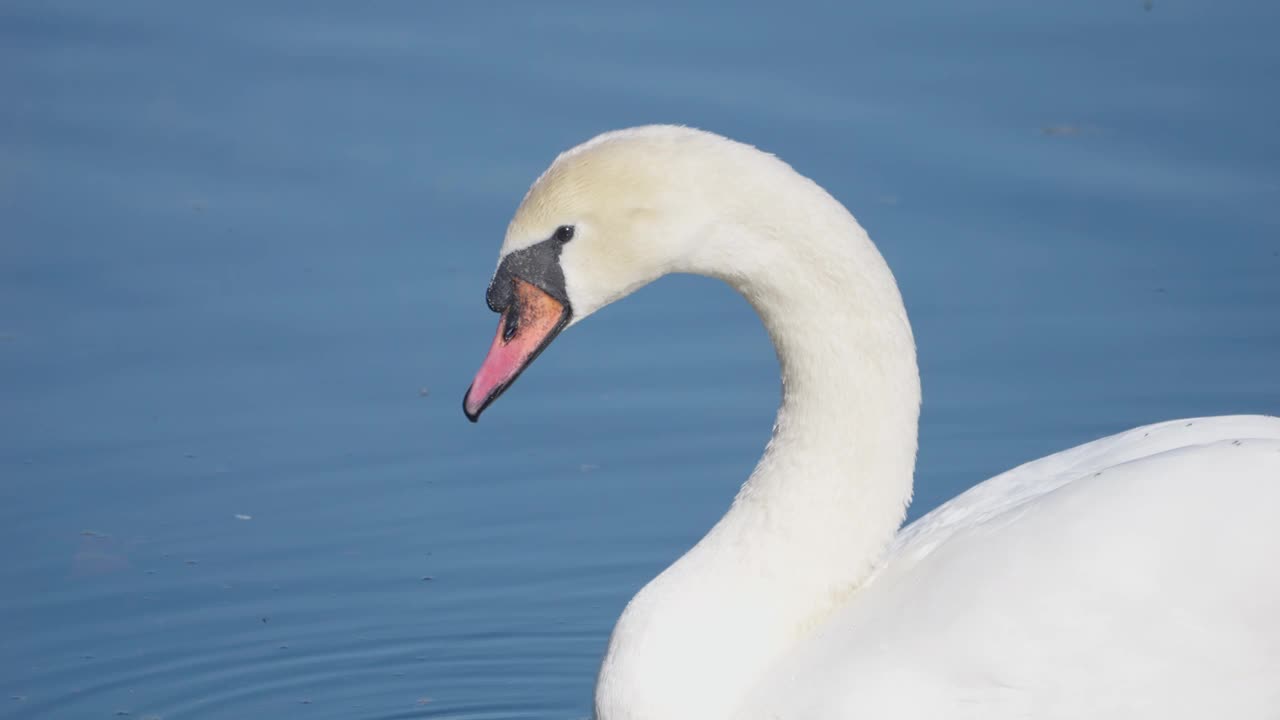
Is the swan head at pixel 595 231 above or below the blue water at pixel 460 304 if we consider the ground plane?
above

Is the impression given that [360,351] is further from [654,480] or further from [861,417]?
[861,417]

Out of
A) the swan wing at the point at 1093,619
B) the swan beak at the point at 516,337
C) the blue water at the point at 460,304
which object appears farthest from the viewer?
the blue water at the point at 460,304

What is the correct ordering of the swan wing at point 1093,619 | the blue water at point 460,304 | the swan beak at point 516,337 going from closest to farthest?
the swan wing at point 1093,619
the swan beak at point 516,337
the blue water at point 460,304

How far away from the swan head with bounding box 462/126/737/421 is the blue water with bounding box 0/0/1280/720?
150 centimetres

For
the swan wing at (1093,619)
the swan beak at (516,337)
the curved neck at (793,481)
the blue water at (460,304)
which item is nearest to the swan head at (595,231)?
the swan beak at (516,337)

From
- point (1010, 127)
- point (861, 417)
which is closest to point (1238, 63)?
point (1010, 127)

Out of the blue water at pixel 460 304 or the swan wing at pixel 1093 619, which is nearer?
the swan wing at pixel 1093 619

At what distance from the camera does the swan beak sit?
14.5 ft

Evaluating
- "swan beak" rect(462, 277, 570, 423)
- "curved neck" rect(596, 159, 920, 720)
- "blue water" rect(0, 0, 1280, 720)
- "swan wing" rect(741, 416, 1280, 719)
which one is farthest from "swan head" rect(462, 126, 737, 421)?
"blue water" rect(0, 0, 1280, 720)

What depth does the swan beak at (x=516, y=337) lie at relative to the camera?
442 centimetres

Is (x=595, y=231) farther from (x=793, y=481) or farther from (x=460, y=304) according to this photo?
(x=460, y=304)

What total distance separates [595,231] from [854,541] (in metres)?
0.90

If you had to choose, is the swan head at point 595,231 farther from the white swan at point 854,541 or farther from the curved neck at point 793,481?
the curved neck at point 793,481

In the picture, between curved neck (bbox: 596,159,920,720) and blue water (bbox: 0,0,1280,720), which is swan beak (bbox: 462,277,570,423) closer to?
curved neck (bbox: 596,159,920,720)
